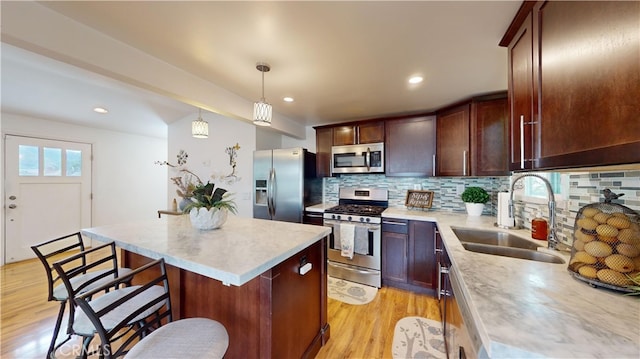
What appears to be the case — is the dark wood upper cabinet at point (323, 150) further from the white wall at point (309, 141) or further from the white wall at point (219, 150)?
the white wall at point (219, 150)

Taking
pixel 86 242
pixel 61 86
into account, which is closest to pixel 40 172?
pixel 86 242

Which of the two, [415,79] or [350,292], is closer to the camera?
[415,79]

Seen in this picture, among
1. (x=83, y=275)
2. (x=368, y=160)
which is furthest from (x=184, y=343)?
(x=368, y=160)

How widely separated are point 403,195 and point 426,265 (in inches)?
41.0

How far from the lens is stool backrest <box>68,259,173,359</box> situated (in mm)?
932

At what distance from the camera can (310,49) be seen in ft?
5.49

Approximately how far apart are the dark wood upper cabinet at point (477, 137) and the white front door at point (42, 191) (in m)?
6.08

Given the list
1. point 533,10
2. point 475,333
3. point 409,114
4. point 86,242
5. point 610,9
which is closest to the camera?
point 610,9

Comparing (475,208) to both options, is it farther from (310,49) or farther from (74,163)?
(74,163)

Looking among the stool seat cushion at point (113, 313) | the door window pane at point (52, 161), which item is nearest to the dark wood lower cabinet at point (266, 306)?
the stool seat cushion at point (113, 313)

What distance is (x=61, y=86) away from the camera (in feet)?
9.00

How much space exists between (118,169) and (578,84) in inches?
251

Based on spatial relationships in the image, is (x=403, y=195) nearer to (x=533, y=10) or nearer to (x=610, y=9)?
(x=533, y=10)

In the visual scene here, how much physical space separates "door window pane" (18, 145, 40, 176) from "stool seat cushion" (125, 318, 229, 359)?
15.4ft
